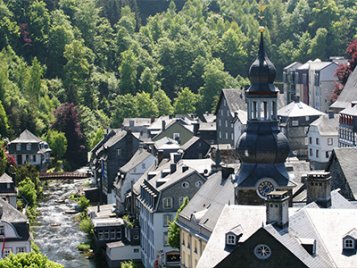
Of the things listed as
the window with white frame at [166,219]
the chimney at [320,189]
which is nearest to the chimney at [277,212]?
the chimney at [320,189]

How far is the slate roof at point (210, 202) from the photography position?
58.9 metres

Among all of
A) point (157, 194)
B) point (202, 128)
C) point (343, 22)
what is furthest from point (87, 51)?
point (157, 194)

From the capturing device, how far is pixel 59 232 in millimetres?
91000

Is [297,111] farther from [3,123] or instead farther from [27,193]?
[3,123]

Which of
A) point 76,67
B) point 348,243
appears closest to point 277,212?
point 348,243

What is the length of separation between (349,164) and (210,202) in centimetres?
945

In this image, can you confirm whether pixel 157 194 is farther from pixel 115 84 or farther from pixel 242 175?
pixel 115 84

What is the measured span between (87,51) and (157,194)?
4426 inches

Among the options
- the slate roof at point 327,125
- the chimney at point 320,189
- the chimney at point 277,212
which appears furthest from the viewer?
the slate roof at point 327,125

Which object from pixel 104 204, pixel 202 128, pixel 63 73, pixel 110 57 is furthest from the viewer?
pixel 110 57

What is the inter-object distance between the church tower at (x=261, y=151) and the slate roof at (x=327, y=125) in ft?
146

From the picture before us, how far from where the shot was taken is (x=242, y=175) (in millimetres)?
53375

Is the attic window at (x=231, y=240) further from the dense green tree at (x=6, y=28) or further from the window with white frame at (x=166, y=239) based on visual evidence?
the dense green tree at (x=6, y=28)

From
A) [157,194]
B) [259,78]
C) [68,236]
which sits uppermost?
[259,78]
